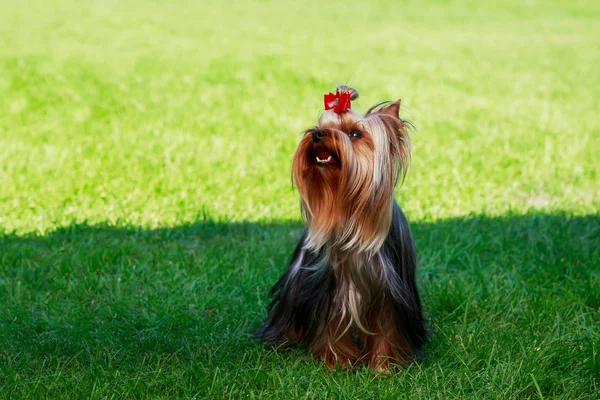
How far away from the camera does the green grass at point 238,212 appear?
12.7ft

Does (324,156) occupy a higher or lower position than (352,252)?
higher

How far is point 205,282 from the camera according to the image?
502cm

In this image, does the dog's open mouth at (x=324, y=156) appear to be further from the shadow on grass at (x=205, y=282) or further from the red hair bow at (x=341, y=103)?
the shadow on grass at (x=205, y=282)

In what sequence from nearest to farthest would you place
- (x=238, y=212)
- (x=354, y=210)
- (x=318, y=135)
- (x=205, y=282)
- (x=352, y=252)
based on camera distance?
(x=318, y=135) → (x=354, y=210) → (x=352, y=252) → (x=205, y=282) → (x=238, y=212)

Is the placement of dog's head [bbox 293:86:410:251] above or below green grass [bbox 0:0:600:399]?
above

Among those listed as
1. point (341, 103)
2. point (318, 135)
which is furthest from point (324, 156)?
point (341, 103)

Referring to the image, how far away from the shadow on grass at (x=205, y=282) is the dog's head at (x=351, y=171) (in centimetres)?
83

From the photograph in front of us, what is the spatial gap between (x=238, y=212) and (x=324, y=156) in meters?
3.07

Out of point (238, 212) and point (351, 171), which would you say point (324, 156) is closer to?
point (351, 171)

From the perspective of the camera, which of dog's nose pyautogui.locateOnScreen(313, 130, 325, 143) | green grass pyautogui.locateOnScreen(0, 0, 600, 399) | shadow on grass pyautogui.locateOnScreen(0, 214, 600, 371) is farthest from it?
shadow on grass pyautogui.locateOnScreen(0, 214, 600, 371)

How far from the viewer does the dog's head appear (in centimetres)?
342

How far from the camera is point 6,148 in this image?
7527mm

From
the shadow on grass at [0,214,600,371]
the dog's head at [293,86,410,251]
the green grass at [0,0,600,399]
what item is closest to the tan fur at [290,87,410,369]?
the dog's head at [293,86,410,251]

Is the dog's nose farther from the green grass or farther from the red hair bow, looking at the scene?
the green grass
